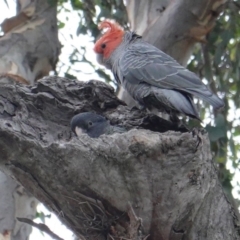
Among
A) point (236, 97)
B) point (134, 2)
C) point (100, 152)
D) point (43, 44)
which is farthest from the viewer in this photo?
point (236, 97)

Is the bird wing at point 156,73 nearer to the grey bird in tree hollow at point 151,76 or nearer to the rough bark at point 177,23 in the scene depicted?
the grey bird in tree hollow at point 151,76

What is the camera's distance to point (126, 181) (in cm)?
223

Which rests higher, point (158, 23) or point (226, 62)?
point (226, 62)

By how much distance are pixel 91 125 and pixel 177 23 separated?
1.15m

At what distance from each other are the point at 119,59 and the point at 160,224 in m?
1.20

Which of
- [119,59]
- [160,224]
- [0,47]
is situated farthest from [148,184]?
[0,47]

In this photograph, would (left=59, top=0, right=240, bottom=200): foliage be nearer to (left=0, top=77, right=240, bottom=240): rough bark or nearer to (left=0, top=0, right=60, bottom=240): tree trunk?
(left=0, top=0, right=60, bottom=240): tree trunk

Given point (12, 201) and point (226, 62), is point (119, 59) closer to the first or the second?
point (12, 201)

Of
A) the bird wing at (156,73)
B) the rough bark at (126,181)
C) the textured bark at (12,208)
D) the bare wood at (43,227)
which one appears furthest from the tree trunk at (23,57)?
the bare wood at (43,227)

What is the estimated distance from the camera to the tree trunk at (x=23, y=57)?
319 centimetres

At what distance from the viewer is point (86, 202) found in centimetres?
225

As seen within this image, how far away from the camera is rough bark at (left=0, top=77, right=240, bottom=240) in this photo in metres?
2.20

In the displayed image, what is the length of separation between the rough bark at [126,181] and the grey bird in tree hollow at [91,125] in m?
0.33

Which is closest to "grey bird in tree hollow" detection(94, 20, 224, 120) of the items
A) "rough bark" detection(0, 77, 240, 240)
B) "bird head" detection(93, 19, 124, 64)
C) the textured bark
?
"bird head" detection(93, 19, 124, 64)
